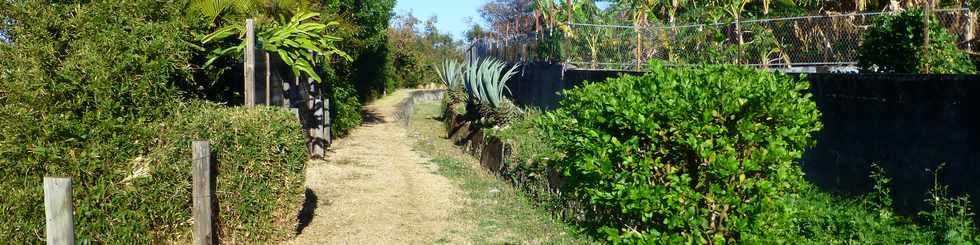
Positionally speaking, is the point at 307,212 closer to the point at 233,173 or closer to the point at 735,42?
the point at 233,173

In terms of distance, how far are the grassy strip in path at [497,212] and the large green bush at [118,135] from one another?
70.9 inches

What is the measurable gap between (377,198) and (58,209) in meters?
5.48

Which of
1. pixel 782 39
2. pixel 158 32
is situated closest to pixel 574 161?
pixel 158 32

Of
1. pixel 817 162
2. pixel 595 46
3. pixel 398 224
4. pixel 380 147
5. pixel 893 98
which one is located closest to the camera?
pixel 893 98

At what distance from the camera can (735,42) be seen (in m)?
12.2

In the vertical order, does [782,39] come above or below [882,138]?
above

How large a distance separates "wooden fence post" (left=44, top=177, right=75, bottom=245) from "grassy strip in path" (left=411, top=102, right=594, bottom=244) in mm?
2633

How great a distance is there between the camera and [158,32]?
6660 mm

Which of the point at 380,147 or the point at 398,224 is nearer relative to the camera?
the point at 398,224

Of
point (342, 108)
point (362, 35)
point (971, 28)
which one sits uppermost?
point (362, 35)

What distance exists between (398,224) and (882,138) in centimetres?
406

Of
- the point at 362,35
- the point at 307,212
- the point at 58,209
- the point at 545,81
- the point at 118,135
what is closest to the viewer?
the point at 58,209

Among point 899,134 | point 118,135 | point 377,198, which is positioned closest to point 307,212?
point 377,198

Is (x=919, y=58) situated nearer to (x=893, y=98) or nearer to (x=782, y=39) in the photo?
(x=893, y=98)
